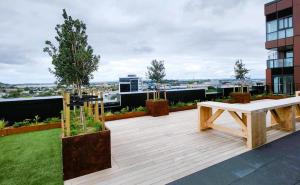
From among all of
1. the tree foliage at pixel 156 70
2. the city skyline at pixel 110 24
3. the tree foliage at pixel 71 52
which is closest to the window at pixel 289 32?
the city skyline at pixel 110 24

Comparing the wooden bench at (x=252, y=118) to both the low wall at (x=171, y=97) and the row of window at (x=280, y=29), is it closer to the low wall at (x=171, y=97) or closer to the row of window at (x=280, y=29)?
the low wall at (x=171, y=97)

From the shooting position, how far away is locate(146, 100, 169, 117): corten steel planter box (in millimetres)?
7586

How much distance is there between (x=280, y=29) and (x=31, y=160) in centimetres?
1938

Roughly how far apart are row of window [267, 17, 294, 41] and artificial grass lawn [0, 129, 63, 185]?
60.3 feet

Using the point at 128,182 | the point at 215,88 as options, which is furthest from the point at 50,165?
the point at 215,88

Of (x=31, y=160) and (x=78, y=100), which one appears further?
(x=31, y=160)

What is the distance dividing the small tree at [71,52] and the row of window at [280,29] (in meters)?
17.1

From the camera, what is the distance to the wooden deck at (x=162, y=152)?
2.79 meters

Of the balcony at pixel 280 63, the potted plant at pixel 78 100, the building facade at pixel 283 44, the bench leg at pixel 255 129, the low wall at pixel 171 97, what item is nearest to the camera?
the potted plant at pixel 78 100

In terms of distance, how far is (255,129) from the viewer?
3.81 meters

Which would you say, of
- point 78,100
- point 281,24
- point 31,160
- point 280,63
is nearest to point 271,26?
point 281,24

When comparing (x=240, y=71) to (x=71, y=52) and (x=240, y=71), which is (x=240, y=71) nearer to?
(x=240, y=71)

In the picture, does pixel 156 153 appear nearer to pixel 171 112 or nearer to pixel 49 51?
pixel 49 51

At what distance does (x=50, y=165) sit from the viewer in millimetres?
3221
